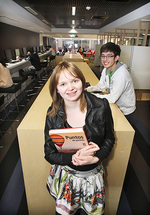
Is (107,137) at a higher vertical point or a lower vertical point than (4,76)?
lower

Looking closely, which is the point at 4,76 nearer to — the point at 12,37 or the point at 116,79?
the point at 116,79

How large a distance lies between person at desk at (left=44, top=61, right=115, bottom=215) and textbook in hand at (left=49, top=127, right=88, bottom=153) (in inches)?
1.7

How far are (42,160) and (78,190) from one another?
0.44 metres

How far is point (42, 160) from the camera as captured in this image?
1.36 meters

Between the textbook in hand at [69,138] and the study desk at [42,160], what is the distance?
371 millimetres

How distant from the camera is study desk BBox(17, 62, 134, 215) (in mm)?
1240

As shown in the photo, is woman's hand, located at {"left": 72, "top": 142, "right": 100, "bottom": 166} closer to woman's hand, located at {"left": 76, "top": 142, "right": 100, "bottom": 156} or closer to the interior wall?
woman's hand, located at {"left": 76, "top": 142, "right": 100, "bottom": 156}

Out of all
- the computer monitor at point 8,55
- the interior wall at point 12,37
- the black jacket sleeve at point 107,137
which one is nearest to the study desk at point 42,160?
the black jacket sleeve at point 107,137

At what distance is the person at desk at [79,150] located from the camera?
2.98 feet

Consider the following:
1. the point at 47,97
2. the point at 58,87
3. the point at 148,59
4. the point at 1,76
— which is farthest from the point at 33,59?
the point at 58,87

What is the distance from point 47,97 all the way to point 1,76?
1904mm

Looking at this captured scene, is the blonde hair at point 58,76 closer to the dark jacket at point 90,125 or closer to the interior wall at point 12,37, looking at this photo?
the dark jacket at point 90,125

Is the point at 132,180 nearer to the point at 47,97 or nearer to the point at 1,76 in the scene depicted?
the point at 47,97

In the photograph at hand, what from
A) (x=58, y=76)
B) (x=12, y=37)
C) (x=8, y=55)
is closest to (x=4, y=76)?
(x=58, y=76)
